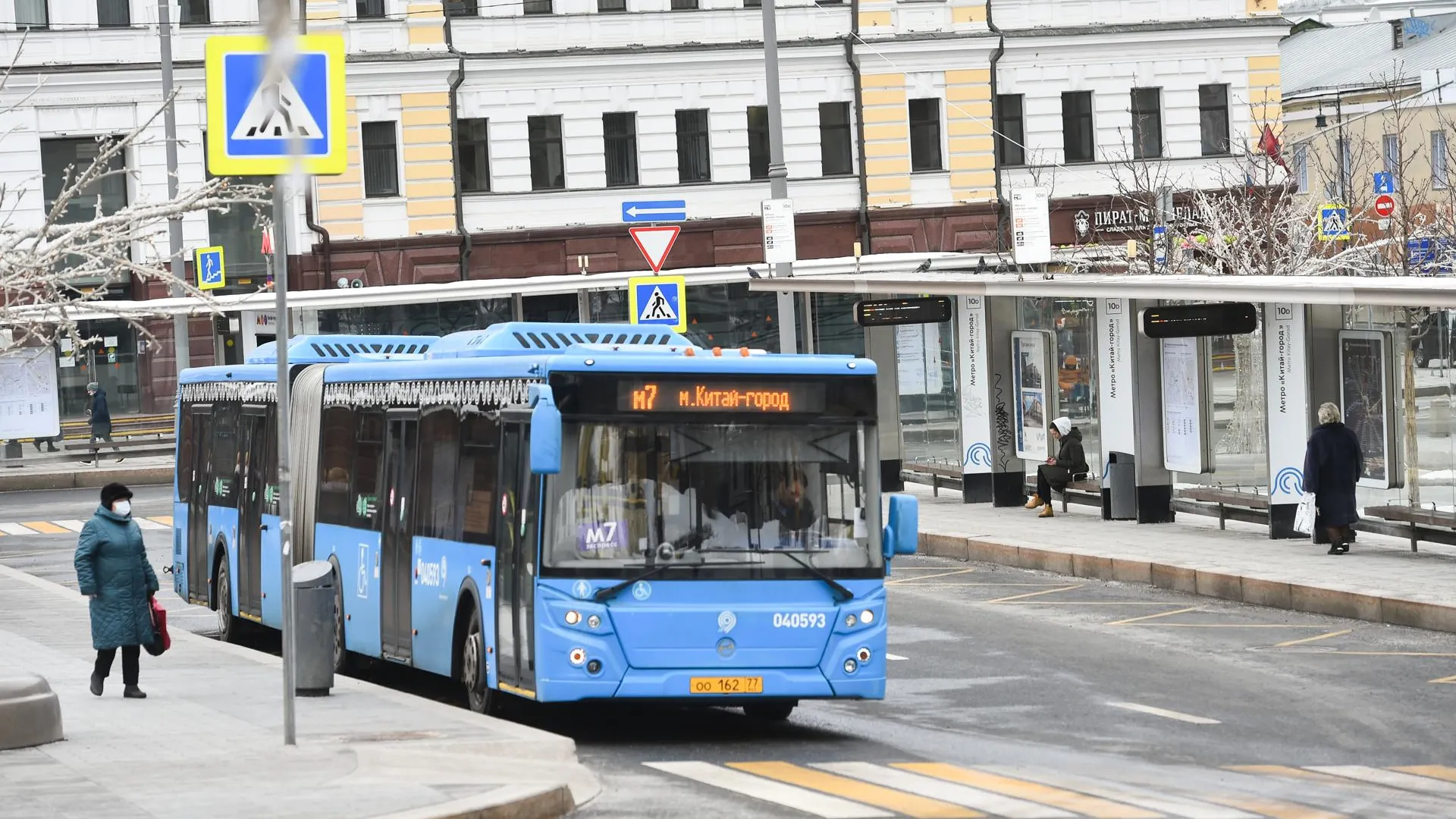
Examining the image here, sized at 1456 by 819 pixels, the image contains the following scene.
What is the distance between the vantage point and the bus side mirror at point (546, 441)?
44.0 ft

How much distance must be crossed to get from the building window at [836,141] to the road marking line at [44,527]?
2201 centimetres

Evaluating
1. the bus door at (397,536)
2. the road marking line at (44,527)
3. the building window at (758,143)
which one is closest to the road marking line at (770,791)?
the bus door at (397,536)

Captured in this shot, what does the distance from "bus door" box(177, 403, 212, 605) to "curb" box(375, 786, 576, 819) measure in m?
12.1

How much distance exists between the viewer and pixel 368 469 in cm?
1778

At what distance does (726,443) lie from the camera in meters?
13.9

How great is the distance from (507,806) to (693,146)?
41256 millimetres

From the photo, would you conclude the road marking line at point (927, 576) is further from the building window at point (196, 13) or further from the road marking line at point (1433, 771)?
the building window at point (196, 13)

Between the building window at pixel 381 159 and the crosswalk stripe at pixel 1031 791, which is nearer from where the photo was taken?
the crosswalk stripe at pixel 1031 791

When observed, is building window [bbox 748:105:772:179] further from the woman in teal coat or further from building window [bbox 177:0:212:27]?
the woman in teal coat

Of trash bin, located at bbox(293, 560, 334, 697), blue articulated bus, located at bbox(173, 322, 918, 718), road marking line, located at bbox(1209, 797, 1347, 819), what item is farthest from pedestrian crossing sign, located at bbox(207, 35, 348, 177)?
road marking line, located at bbox(1209, 797, 1347, 819)

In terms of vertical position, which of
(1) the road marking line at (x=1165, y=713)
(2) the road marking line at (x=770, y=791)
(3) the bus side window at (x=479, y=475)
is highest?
(3) the bus side window at (x=479, y=475)

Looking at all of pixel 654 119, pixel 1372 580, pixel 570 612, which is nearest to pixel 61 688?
pixel 570 612

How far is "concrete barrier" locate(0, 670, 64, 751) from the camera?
12.9m

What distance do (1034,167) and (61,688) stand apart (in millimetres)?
37822
